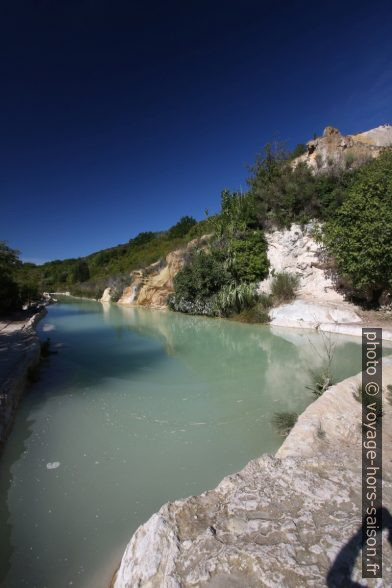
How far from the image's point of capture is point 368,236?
1138 cm

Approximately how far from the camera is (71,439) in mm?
4453

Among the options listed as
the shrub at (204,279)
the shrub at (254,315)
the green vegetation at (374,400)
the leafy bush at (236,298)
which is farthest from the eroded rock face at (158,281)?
the green vegetation at (374,400)

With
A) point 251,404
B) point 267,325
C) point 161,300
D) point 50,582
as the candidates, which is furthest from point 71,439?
point 161,300

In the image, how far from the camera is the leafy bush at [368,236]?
11173 mm

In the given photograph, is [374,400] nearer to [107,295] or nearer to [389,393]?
[389,393]

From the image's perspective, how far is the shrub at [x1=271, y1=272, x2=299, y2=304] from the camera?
15516 millimetres

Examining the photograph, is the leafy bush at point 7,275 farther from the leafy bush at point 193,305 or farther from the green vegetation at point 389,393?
the green vegetation at point 389,393

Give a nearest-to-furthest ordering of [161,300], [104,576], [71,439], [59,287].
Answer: [104,576] < [71,439] < [161,300] < [59,287]

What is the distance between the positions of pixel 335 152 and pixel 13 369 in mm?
21528

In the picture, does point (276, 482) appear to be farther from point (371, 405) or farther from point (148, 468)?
point (371, 405)

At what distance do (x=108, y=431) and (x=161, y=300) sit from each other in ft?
72.7

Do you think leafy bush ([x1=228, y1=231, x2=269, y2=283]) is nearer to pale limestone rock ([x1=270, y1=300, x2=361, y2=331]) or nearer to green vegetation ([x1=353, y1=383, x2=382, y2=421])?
pale limestone rock ([x1=270, y1=300, x2=361, y2=331])

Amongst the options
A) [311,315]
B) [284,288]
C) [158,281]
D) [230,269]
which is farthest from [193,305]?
[158,281]

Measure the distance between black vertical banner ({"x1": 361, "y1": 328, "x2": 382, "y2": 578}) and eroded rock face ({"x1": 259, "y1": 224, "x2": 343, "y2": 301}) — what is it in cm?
1068
